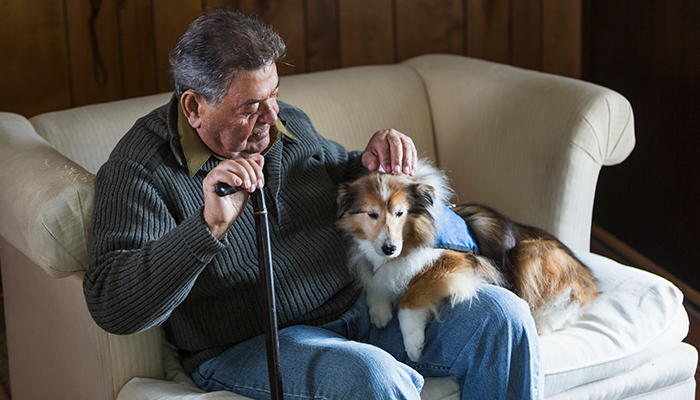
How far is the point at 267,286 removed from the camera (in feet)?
3.92

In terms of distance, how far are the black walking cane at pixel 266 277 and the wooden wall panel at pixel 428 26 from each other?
166 centimetres

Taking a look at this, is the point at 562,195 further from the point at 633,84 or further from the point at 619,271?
the point at 633,84

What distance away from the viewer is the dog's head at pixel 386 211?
4.93 ft

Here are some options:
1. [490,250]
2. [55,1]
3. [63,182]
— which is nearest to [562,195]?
[490,250]

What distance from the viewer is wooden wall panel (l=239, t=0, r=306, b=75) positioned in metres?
2.44

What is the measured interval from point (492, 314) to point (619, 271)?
0.63 m

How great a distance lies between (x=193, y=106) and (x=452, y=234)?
2.14 feet

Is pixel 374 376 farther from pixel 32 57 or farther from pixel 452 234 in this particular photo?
pixel 32 57

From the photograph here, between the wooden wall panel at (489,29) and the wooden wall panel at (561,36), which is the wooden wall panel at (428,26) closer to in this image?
the wooden wall panel at (489,29)

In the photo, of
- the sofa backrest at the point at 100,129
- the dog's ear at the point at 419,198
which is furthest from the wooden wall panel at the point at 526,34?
the dog's ear at the point at 419,198

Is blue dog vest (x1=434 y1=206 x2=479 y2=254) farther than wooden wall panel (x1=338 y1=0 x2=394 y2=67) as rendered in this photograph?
No

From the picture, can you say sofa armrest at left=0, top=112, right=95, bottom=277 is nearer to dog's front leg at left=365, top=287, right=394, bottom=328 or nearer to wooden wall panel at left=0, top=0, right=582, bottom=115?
dog's front leg at left=365, top=287, right=394, bottom=328

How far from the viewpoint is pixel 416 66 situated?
8.20 ft

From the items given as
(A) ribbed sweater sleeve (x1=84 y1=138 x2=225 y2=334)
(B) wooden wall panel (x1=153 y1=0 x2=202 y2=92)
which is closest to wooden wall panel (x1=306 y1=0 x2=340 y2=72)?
(B) wooden wall panel (x1=153 y1=0 x2=202 y2=92)
